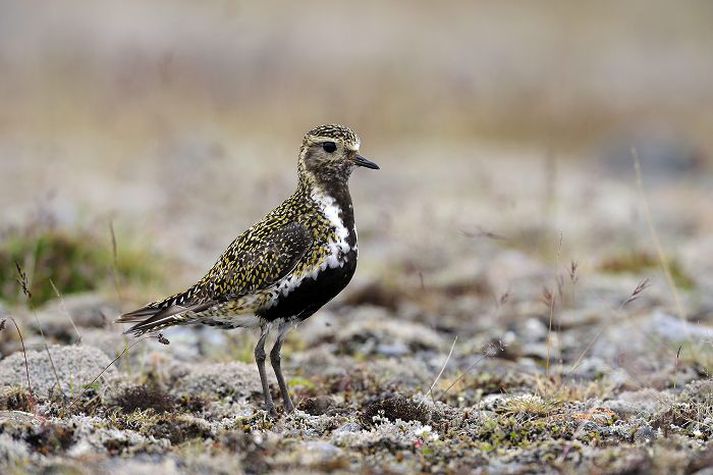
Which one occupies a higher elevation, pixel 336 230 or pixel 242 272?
pixel 336 230

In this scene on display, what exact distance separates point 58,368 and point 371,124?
13.7m

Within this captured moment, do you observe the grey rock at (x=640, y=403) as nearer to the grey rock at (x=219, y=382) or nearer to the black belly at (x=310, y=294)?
the black belly at (x=310, y=294)

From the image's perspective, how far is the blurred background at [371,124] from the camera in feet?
42.4

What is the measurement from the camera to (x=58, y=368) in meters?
6.67

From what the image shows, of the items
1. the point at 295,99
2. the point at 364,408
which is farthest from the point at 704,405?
the point at 295,99

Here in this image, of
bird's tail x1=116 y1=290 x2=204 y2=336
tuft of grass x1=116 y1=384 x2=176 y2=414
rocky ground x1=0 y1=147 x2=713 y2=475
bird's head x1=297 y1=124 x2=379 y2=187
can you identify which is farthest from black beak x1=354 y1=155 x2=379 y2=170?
tuft of grass x1=116 y1=384 x2=176 y2=414

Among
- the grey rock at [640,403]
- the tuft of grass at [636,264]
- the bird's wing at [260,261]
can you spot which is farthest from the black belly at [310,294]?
the tuft of grass at [636,264]

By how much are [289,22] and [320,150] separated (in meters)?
27.4

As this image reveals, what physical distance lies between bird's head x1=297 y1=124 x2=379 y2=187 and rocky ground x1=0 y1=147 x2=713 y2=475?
1.10m

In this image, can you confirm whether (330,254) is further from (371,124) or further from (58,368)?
(371,124)

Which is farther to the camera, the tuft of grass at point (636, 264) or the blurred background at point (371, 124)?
the blurred background at point (371, 124)

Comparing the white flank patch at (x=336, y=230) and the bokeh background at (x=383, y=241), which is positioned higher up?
the white flank patch at (x=336, y=230)

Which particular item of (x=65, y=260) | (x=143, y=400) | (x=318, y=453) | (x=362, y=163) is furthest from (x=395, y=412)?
(x=65, y=260)

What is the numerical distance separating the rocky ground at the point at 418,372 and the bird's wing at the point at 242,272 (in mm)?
365
